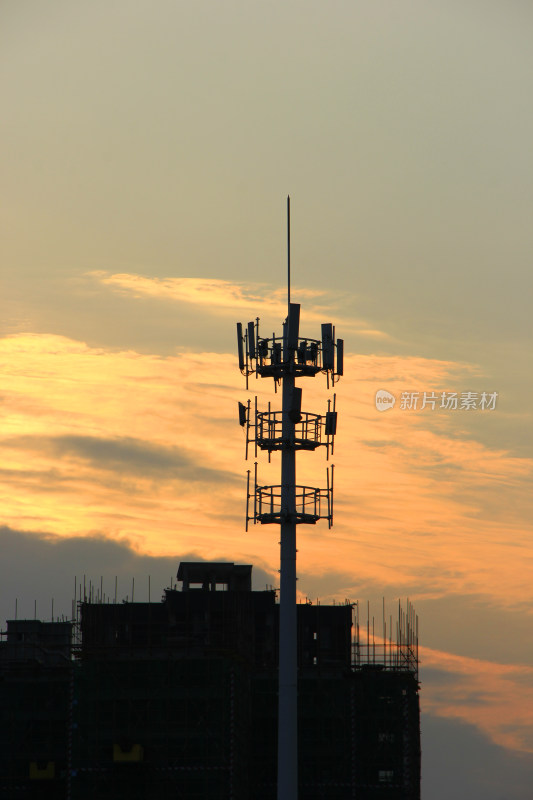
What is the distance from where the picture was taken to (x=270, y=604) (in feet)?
380

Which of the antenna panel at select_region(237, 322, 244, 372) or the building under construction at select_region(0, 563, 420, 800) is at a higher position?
the antenna panel at select_region(237, 322, 244, 372)

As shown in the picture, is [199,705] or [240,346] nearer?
[240,346]

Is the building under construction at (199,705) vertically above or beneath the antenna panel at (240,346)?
beneath

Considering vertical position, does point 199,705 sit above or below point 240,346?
below

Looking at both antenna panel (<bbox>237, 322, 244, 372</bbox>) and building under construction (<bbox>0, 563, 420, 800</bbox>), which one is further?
building under construction (<bbox>0, 563, 420, 800</bbox>)

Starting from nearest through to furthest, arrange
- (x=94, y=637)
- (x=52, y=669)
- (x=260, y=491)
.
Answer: (x=260, y=491) → (x=52, y=669) → (x=94, y=637)

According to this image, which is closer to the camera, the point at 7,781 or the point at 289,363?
the point at 289,363

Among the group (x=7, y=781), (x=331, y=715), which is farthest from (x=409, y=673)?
(x=7, y=781)

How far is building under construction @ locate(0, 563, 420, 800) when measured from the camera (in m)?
76.0

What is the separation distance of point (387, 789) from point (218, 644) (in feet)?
49.6

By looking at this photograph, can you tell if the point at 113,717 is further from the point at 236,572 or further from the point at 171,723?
the point at 236,572

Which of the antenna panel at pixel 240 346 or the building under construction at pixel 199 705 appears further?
the building under construction at pixel 199 705

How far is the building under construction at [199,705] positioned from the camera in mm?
76000

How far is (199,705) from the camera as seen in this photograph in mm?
76750
